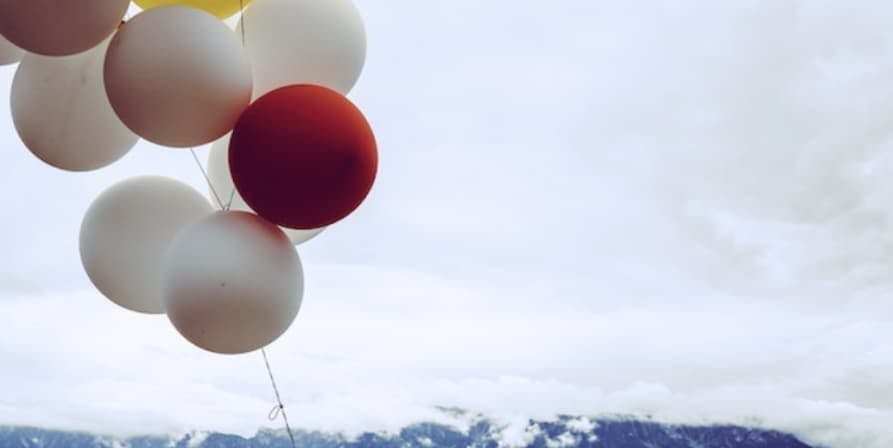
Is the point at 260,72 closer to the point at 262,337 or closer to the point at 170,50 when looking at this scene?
the point at 170,50

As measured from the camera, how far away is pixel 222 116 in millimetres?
3186

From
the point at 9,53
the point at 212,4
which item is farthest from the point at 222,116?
the point at 9,53

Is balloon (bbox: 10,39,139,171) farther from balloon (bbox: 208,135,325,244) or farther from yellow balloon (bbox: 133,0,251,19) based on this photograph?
balloon (bbox: 208,135,325,244)

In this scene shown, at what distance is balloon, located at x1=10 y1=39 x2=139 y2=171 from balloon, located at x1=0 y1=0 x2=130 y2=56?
1.09 feet

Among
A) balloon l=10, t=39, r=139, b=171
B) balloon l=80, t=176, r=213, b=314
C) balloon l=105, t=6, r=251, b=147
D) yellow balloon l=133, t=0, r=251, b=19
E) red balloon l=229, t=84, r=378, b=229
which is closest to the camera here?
red balloon l=229, t=84, r=378, b=229

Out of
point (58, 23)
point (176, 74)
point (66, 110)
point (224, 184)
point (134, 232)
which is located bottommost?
point (134, 232)

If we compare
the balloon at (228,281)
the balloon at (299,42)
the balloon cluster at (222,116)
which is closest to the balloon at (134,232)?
the balloon cluster at (222,116)

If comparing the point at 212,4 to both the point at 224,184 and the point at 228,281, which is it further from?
the point at 228,281

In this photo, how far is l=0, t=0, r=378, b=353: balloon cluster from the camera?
304 centimetres

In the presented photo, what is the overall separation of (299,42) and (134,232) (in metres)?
1.12

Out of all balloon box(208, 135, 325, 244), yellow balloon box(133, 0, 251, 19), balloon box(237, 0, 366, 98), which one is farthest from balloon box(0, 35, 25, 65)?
balloon box(237, 0, 366, 98)

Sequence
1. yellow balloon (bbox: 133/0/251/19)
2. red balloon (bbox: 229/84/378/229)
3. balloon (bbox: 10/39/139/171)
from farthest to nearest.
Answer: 1. balloon (bbox: 10/39/139/171)
2. yellow balloon (bbox: 133/0/251/19)
3. red balloon (bbox: 229/84/378/229)

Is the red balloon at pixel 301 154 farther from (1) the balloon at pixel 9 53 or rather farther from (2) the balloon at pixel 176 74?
(1) the balloon at pixel 9 53

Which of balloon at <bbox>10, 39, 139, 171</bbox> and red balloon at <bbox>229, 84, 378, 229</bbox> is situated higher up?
red balloon at <bbox>229, 84, 378, 229</bbox>
